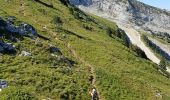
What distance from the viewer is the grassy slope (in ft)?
183

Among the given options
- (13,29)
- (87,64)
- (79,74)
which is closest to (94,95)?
(79,74)

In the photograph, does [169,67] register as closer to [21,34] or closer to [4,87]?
[21,34]

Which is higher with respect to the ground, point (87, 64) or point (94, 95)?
point (94, 95)

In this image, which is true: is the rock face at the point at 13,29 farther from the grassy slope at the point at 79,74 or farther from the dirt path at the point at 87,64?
the dirt path at the point at 87,64

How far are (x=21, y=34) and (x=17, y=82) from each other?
2060cm

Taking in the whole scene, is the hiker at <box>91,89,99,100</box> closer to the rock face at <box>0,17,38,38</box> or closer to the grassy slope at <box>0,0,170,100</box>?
the grassy slope at <box>0,0,170,100</box>

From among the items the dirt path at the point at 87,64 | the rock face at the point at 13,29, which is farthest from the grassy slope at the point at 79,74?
the rock face at the point at 13,29

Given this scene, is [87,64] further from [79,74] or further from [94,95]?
[94,95]

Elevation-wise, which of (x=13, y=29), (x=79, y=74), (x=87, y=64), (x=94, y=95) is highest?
(x=13, y=29)

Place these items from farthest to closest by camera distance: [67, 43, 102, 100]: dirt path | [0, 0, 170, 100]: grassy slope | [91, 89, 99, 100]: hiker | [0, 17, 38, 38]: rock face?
[0, 17, 38, 38]: rock face
[67, 43, 102, 100]: dirt path
[91, 89, 99, 100]: hiker
[0, 0, 170, 100]: grassy slope

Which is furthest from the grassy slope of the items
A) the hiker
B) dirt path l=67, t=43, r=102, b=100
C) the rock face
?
the rock face

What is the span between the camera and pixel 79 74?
213 feet

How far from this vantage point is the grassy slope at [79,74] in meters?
55.9

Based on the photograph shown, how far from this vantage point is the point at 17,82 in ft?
179
